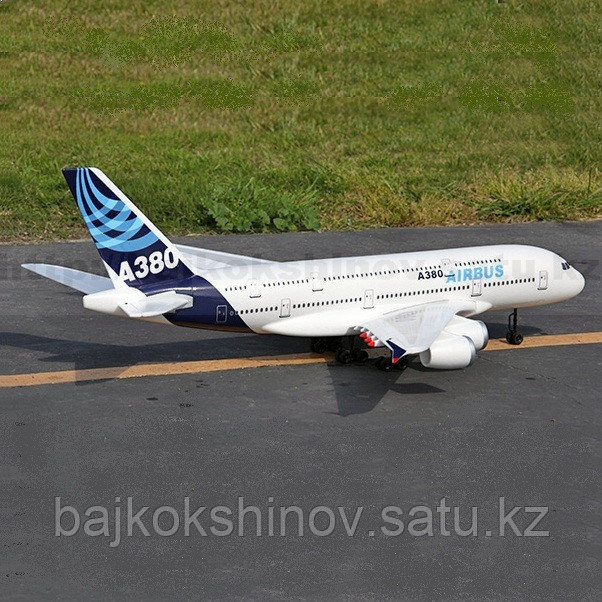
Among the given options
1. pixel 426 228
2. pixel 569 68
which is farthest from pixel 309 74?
pixel 426 228

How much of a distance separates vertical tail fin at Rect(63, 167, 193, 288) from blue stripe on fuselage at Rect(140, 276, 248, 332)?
0.31 metres

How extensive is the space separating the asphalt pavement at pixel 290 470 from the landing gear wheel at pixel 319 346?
1.07 metres

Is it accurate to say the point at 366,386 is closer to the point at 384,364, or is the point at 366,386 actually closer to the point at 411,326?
the point at 384,364

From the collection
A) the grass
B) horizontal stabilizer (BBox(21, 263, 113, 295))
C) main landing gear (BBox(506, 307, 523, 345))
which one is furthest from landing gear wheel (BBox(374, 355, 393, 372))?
the grass

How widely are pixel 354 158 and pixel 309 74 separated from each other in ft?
39.8

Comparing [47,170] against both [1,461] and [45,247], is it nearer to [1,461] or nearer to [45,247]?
[45,247]

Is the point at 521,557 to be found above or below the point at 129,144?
below

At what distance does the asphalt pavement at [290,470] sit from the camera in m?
24.4

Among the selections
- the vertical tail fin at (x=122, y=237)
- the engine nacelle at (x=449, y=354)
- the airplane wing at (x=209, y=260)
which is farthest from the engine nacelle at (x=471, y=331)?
the vertical tail fin at (x=122, y=237)

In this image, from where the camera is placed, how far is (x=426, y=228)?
184 ft

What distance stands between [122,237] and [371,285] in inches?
329

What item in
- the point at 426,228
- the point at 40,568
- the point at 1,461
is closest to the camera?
the point at 40,568

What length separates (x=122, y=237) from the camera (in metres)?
33.2

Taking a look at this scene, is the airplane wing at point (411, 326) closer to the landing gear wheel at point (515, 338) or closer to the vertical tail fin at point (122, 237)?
the landing gear wheel at point (515, 338)
